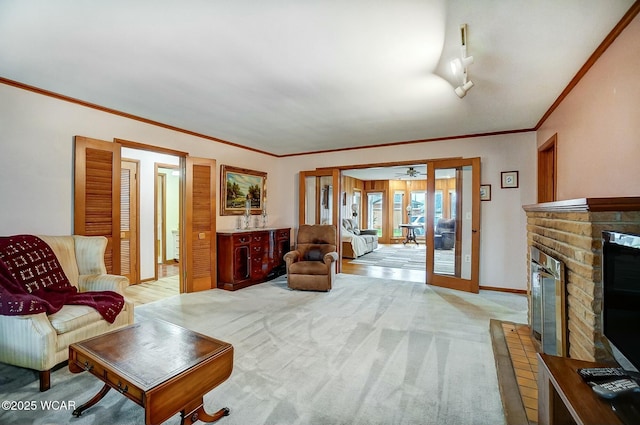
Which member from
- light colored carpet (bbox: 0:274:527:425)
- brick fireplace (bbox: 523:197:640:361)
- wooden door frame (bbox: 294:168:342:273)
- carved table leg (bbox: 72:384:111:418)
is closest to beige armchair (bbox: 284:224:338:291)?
light colored carpet (bbox: 0:274:527:425)

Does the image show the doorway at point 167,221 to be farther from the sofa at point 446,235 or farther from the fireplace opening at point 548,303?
the fireplace opening at point 548,303

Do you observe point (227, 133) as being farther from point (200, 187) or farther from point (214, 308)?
point (214, 308)

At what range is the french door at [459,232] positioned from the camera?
14.9 ft

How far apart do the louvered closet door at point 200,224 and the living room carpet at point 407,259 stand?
361 cm

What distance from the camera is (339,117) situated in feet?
12.6

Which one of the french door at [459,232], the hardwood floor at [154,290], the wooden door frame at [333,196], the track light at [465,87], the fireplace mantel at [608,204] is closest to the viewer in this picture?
→ the fireplace mantel at [608,204]

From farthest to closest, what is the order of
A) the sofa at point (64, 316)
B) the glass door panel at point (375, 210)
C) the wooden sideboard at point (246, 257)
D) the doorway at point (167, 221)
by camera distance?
1. the glass door panel at point (375, 210)
2. the doorway at point (167, 221)
3. the wooden sideboard at point (246, 257)
4. the sofa at point (64, 316)

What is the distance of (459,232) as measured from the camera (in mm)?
4832

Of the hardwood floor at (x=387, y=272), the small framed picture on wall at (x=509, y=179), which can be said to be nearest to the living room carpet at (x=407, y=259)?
the hardwood floor at (x=387, y=272)

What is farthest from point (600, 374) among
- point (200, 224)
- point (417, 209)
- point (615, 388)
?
point (417, 209)

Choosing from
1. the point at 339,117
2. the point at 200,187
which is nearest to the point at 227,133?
the point at 200,187

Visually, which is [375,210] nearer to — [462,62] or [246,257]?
[246,257]

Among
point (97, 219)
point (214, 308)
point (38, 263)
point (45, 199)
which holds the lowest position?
point (214, 308)

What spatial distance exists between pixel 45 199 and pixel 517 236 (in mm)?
6032
